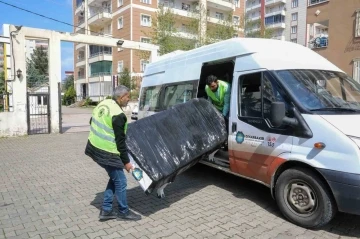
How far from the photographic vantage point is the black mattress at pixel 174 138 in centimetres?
427

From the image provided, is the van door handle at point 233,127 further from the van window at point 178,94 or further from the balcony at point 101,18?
the balcony at point 101,18

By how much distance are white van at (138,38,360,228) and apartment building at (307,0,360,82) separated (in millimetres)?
16740

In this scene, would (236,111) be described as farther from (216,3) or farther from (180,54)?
(216,3)

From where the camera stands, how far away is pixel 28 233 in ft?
12.8

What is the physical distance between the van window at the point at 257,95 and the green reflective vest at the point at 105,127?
6.51ft

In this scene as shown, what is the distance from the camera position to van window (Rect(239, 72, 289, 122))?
4410mm

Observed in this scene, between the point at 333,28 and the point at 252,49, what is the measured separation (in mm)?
18673

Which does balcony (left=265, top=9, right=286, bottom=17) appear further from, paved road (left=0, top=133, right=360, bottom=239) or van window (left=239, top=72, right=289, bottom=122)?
van window (left=239, top=72, right=289, bottom=122)

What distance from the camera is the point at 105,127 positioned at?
396 centimetres

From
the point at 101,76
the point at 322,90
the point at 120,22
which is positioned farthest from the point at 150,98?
the point at 101,76

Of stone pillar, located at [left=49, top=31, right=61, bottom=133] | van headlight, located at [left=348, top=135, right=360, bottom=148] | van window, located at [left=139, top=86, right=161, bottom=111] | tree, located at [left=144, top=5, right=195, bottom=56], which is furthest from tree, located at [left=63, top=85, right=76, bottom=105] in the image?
van headlight, located at [left=348, top=135, right=360, bottom=148]

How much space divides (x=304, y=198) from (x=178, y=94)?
3.70 meters

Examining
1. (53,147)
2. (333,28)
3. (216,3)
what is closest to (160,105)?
(53,147)

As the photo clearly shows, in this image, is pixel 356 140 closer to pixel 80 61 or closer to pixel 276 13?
pixel 80 61
